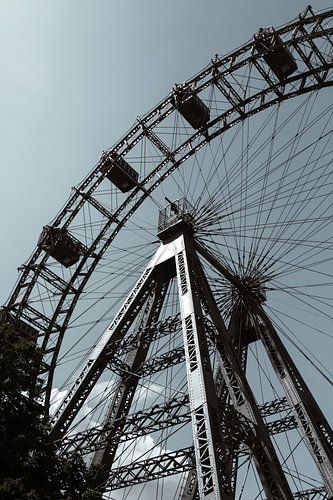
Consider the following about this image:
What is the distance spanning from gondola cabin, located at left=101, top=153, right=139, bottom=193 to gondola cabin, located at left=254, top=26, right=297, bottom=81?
6.90 meters

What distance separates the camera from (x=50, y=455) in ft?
39.5

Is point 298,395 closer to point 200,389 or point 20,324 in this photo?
point 200,389

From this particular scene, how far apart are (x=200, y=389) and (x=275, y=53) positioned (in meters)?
13.2

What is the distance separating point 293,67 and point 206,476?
14.8m

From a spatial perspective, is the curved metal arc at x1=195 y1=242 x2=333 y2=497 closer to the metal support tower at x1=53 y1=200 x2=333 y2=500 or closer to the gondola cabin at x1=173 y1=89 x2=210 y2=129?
the metal support tower at x1=53 y1=200 x2=333 y2=500

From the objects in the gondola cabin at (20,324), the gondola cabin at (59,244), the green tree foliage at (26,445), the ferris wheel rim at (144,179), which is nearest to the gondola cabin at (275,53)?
the ferris wheel rim at (144,179)

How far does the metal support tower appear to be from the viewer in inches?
440

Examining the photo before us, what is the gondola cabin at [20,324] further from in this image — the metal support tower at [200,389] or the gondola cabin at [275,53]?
the gondola cabin at [275,53]

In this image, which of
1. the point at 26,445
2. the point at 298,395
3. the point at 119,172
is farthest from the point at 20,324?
the point at 298,395

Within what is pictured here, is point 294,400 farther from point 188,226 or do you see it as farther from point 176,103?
point 176,103

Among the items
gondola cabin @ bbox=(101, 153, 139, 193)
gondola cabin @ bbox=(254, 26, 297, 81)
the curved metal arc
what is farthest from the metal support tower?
gondola cabin @ bbox=(254, 26, 297, 81)

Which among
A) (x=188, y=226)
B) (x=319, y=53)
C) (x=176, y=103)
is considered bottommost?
(x=188, y=226)

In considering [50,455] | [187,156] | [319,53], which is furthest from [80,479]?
[319,53]

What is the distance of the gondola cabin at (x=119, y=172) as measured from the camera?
22469 mm
